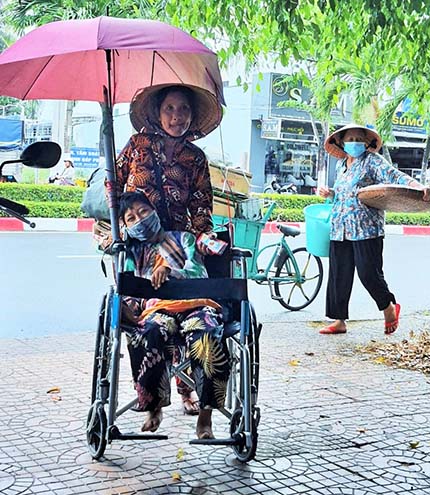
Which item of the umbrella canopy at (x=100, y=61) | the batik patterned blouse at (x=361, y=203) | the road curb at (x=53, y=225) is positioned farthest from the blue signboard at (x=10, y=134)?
the umbrella canopy at (x=100, y=61)

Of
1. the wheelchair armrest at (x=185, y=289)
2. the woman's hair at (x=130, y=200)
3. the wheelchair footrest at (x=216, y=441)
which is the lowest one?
the wheelchair footrest at (x=216, y=441)

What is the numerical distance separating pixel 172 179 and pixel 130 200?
270 millimetres

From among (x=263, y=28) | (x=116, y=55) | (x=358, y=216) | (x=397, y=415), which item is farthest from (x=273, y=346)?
(x=116, y=55)

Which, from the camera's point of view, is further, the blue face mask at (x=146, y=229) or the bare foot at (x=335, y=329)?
the bare foot at (x=335, y=329)

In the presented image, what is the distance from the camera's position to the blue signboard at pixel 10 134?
21.4 metres

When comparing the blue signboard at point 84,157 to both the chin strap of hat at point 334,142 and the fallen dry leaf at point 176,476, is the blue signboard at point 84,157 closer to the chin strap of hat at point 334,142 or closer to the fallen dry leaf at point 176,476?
the chin strap of hat at point 334,142

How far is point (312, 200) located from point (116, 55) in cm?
1846

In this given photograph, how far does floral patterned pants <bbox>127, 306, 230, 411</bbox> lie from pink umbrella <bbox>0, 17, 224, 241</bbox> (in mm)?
647

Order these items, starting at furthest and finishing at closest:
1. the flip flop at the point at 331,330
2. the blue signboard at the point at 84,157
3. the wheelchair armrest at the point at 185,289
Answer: the blue signboard at the point at 84,157
the flip flop at the point at 331,330
the wheelchair armrest at the point at 185,289

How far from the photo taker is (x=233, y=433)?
12.8 feet

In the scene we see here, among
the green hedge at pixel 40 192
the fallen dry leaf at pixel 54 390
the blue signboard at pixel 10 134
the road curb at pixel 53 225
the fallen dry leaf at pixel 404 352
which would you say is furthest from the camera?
the blue signboard at pixel 10 134

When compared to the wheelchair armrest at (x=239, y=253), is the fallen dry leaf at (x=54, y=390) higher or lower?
lower

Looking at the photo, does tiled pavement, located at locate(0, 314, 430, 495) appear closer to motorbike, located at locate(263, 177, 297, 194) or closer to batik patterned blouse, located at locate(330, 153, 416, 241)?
batik patterned blouse, located at locate(330, 153, 416, 241)

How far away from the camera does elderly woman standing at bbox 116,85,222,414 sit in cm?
414
